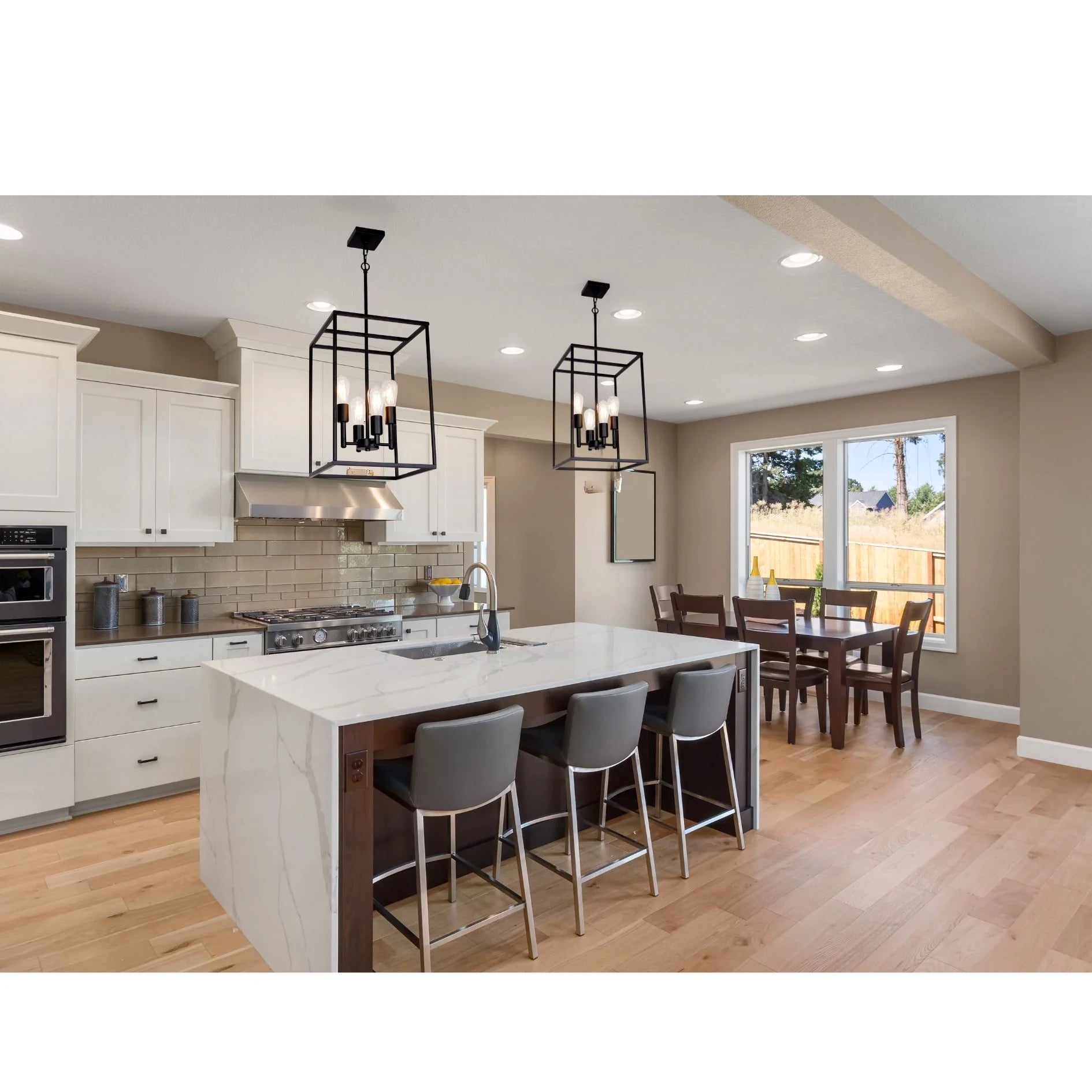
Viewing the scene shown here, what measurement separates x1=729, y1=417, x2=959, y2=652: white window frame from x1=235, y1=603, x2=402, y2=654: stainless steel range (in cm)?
371

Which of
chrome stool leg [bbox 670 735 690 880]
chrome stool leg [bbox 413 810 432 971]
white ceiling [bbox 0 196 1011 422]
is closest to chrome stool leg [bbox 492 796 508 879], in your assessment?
chrome stool leg [bbox 413 810 432 971]

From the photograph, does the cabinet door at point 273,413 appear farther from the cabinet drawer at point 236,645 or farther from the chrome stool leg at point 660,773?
the chrome stool leg at point 660,773

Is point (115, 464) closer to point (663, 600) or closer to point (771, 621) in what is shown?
point (771, 621)

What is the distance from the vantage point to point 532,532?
23.2ft

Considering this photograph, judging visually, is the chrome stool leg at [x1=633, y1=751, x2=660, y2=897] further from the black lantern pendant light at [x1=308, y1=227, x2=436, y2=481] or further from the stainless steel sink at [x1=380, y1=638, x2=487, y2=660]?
the black lantern pendant light at [x1=308, y1=227, x2=436, y2=481]

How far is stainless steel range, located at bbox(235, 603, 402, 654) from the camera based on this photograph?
4.09 metres

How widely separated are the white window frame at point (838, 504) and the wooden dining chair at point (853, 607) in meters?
0.33

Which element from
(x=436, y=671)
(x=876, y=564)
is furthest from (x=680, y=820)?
(x=876, y=564)

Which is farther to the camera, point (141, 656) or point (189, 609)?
point (189, 609)

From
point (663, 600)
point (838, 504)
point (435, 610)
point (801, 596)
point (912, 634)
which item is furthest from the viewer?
point (663, 600)

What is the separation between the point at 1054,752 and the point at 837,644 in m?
1.35

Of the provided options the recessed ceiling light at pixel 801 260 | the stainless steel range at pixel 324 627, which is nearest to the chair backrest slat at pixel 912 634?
the recessed ceiling light at pixel 801 260
